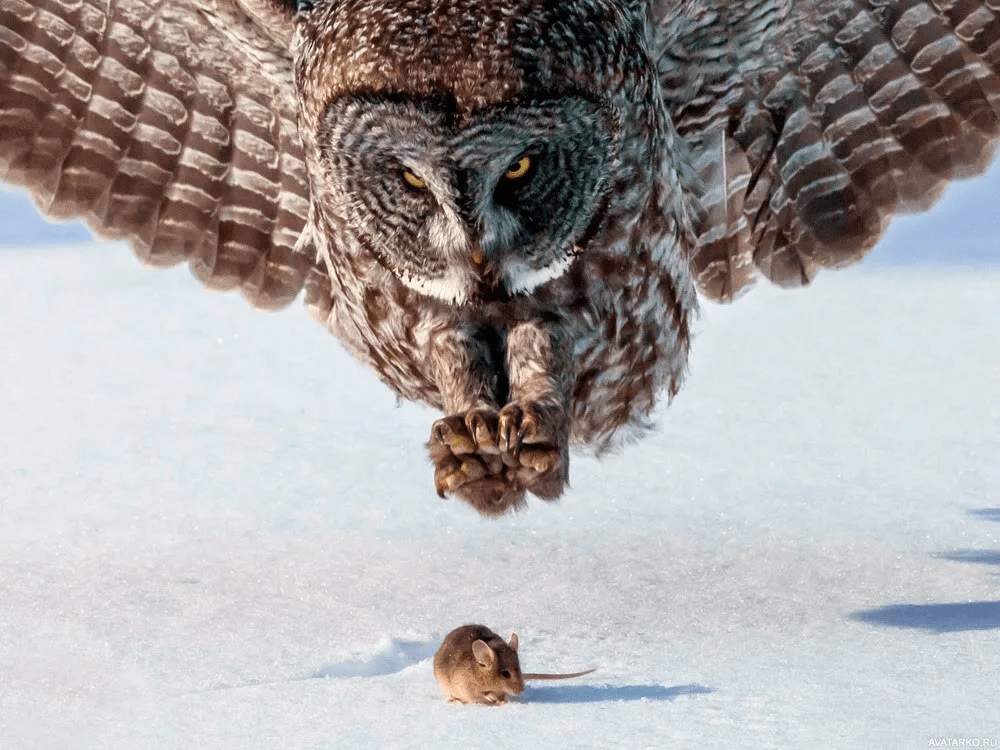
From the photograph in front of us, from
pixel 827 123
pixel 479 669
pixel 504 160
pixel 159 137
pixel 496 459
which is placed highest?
pixel 159 137

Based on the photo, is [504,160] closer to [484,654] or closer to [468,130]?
[468,130]

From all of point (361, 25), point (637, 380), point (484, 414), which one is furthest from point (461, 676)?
point (361, 25)

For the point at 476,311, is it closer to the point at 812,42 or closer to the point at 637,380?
the point at 637,380

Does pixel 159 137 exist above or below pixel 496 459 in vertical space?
above

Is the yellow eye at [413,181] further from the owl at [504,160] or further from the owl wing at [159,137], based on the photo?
the owl wing at [159,137]

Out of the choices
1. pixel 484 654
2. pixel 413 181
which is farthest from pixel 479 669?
pixel 413 181
